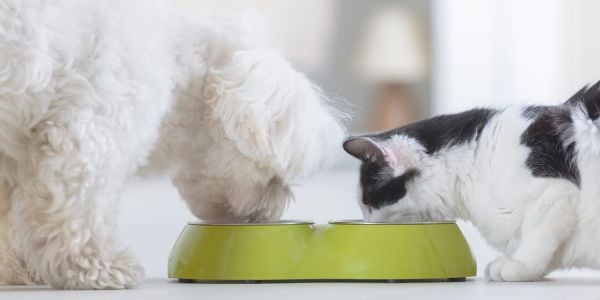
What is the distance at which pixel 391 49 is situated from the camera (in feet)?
16.6

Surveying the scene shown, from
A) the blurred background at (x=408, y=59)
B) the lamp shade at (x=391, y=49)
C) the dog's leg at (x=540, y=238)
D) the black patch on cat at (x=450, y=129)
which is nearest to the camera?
the dog's leg at (x=540, y=238)

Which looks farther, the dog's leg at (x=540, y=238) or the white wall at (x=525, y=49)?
the white wall at (x=525, y=49)

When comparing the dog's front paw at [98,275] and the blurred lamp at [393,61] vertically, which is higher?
the blurred lamp at [393,61]

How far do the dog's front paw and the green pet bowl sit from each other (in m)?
0.18

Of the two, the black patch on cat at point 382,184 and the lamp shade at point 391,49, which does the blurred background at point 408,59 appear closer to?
the lamp shade at point 391,49

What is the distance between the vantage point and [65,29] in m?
1.66

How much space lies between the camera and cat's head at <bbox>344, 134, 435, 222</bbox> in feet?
6.85

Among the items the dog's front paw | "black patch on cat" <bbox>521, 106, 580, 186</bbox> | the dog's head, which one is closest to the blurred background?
the dog's head

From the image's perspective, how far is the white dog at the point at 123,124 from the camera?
1.66 meters

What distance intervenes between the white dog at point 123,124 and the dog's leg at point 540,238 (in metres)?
0.41

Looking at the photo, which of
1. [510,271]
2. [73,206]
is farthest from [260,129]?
[510,271]

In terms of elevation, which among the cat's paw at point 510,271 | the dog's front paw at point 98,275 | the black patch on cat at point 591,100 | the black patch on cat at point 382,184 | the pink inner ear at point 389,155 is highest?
the black patch on cat at point 591,100

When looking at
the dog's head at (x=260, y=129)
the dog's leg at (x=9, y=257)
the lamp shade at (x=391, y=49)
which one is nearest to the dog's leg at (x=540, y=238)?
the dog's head at (x=260, y=129)

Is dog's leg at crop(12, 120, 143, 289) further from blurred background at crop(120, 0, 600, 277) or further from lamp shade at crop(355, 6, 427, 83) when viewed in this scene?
lamp shade at crop(355, 6, 427, 83)
